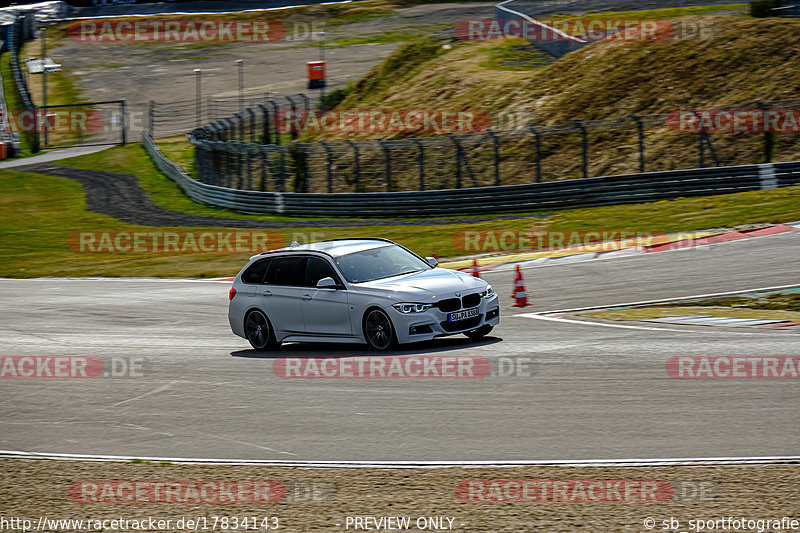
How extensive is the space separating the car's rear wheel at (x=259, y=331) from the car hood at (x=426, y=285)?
1.78m

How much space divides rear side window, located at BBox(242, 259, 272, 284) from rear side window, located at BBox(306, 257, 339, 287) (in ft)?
2.72

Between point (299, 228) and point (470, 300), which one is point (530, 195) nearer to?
point (299, 228)

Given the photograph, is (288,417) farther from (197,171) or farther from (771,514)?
(197,171)

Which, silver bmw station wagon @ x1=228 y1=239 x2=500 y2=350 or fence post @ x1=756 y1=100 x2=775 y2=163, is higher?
silver bmw station wagon @ x1=228 y1=239 x2=500 y2=350

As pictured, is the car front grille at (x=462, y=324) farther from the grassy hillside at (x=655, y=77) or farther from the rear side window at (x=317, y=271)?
the grassy hillside at (x=655, y=77)

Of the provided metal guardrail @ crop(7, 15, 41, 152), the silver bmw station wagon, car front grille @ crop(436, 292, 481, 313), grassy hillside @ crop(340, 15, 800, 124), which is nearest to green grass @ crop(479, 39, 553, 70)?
grassy hillside @ crop(340, 15, 800, 124)

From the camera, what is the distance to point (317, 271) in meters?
13.9

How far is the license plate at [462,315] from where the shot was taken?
12.8m

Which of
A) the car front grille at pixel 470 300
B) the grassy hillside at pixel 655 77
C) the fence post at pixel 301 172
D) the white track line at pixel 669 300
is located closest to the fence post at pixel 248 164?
the fence post at pixel 301 172

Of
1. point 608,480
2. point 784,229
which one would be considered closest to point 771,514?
point 608,480

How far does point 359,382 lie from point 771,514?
5631 mm

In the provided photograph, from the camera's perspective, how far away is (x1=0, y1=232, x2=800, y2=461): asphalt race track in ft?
28.6

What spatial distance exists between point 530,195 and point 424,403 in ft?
74.4

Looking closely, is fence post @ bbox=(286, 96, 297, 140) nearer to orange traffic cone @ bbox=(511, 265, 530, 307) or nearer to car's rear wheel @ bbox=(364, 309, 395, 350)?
orange traffic cone @ bbox=(511, 265, 530, 307)
